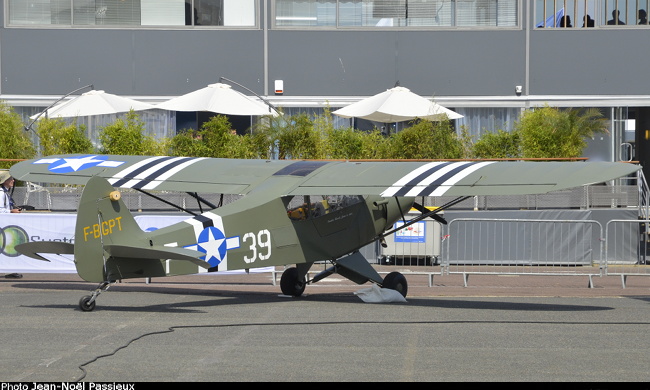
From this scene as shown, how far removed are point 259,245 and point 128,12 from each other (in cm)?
1661

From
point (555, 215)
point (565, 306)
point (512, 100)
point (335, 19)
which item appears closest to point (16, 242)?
point (565, 306)

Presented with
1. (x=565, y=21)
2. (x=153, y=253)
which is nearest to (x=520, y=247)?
(x=153, y=253)

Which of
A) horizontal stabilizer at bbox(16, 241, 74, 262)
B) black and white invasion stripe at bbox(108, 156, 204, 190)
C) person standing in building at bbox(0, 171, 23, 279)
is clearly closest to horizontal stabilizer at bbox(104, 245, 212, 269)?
horizontal stabilizer at bbox(16, 241, 74, 262)

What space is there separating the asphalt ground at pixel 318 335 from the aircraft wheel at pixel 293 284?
14cm

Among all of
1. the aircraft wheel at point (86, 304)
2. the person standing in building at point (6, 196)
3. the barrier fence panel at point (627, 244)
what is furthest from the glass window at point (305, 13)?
the aircraft wheel at point (86, 304)

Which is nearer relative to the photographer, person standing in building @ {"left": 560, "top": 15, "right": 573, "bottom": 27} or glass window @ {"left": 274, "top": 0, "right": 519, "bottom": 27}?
person standing in building @ {"left": 560, "top": 15, "right": 573, "bottom": 27}

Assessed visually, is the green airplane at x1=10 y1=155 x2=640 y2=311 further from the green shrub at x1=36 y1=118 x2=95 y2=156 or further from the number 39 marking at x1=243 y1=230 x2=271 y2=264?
the green shrub at x1=36 y1=118 x2=95 y2=156

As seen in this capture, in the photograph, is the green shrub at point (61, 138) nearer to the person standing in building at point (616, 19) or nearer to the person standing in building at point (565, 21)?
the person standing in building at point (565, 21)

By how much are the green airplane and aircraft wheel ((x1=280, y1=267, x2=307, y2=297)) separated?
0.02 m

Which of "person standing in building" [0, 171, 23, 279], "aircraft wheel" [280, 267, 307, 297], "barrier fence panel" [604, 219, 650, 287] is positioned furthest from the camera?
"barrier fence panel" [604, 219, 650, 287]

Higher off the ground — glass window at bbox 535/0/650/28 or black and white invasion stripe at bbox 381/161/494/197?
glass window at bbox 535/0/650/28

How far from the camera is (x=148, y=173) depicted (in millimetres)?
14656

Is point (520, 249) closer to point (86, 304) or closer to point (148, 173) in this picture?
point (148, 173)

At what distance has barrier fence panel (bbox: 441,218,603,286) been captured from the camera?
17922mm
